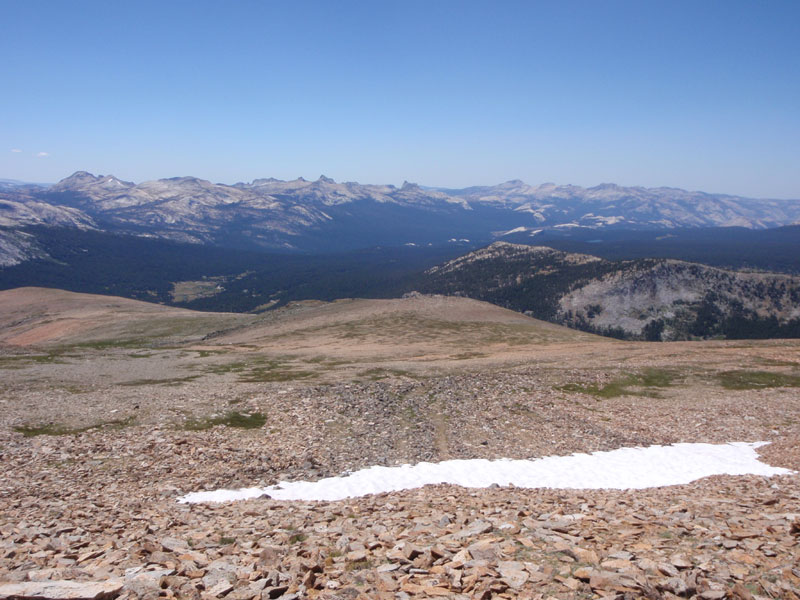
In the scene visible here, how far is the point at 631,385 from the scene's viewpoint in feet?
169

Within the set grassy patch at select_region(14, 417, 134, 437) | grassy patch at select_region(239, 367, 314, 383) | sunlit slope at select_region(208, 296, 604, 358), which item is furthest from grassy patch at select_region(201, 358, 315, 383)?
grassy patch at select_region(14, 417, 134, 437)

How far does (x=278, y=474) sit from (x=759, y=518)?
71.8 ft

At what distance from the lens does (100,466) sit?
2525cm

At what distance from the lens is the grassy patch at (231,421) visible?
34.3m

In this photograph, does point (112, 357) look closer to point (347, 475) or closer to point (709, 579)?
point (347, 475)

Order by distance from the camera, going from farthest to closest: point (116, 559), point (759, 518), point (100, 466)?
point (100, 466) < point (759, 518) < point (116, 559)

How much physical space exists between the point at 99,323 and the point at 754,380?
142670mm

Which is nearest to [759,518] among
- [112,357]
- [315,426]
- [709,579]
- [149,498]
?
[709,579]

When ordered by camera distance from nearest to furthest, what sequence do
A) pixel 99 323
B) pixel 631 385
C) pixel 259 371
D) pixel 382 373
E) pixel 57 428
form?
pixel 57 428
pixel 631 385
pixel 382 373
pixel 259 371
pixel 99 323

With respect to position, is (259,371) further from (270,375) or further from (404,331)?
(404,331)

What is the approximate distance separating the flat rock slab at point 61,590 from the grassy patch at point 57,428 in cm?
2475

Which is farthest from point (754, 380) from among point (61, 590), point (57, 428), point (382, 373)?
point (57, 428)

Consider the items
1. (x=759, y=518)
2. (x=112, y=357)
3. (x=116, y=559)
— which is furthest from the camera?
(x=112, y=357)

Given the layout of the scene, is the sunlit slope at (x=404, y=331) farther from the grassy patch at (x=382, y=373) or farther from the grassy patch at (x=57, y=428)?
the grassy patch at (x=57, y=428)
